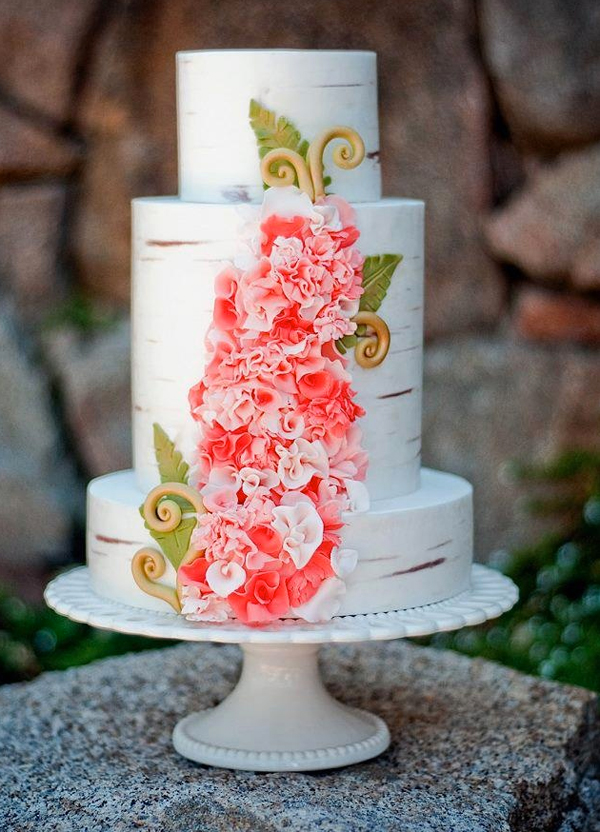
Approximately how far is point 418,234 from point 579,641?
4.97ft

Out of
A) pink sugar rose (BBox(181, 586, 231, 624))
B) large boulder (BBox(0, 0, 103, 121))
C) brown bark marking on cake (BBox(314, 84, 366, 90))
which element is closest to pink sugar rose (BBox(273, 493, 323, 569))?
pink sugar rose (BBox(181, 586, 231, 624))

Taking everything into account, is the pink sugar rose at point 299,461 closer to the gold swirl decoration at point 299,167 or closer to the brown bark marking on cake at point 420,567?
the brown bark marking on cake at point 420,567

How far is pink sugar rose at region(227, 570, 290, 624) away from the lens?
1.82m

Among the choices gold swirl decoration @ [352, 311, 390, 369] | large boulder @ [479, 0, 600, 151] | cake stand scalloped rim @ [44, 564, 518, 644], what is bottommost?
cake stand scalloped rim @ [44, 564, 518, 644]

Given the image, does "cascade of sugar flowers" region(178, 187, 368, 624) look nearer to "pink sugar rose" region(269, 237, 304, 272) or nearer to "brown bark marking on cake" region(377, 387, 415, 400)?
"pink sugar rose" region(269, 237, 304, 272)

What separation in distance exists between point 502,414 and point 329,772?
4.94 ft

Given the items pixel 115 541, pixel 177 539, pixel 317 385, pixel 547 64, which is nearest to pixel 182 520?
pixel 177 539

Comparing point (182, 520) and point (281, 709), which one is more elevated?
point (182, 520)

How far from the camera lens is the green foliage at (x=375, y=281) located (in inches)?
74.9

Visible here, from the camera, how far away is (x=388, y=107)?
11.1ft

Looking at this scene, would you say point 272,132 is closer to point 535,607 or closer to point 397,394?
point 397,394

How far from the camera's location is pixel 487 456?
3.42 metres

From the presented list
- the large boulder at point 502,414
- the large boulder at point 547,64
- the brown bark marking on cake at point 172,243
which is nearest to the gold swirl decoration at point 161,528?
the brown bark marking on cake at point 172,243

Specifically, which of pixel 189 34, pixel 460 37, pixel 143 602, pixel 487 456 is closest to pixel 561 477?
pixel 487 456
